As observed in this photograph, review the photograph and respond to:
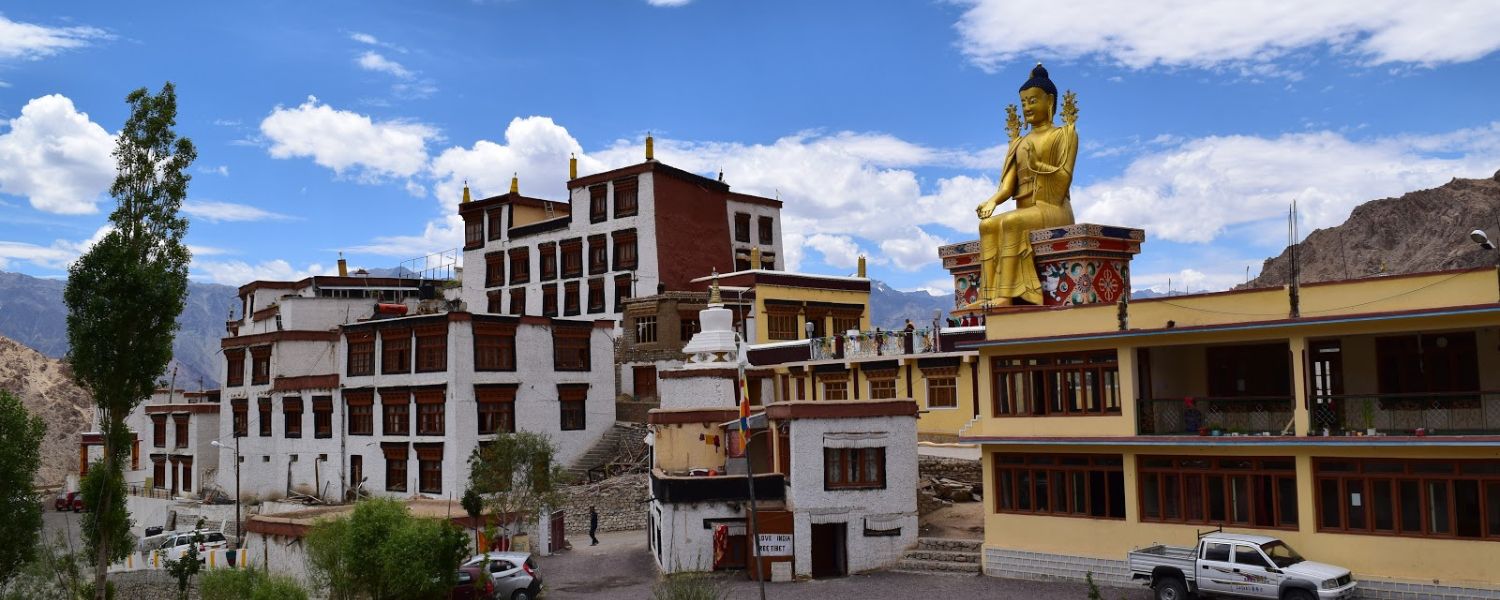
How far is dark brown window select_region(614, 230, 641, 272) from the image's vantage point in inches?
2275

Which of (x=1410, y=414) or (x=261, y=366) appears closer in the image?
(x=1410, y=414)

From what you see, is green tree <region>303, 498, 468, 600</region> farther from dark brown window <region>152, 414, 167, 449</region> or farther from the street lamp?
dark brown window <region>152, 414, 167, 449</region>

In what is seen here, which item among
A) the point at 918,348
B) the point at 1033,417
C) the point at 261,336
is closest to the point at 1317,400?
the point at 1033,417

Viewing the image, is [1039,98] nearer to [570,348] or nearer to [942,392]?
[942,392]

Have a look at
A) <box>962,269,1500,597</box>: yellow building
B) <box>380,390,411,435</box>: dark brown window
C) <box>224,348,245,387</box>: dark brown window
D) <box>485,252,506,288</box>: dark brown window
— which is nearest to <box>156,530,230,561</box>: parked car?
<box>380,390,411,435</box>: dark brown window

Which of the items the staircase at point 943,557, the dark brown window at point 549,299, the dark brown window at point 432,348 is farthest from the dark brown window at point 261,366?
the staircase at point 943,557

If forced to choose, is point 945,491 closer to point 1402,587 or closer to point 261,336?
A: point 1402,587

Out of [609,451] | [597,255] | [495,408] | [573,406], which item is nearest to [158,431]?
[597,255]

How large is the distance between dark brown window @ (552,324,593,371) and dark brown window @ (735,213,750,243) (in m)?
17.0

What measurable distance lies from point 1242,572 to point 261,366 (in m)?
44.8

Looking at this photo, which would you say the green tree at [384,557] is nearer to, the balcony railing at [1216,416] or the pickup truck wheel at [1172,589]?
the pickup truck wheel at [1172,589]

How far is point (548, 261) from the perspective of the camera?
62125 mm

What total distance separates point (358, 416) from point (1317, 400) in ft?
122

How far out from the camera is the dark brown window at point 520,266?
63.1 metres
